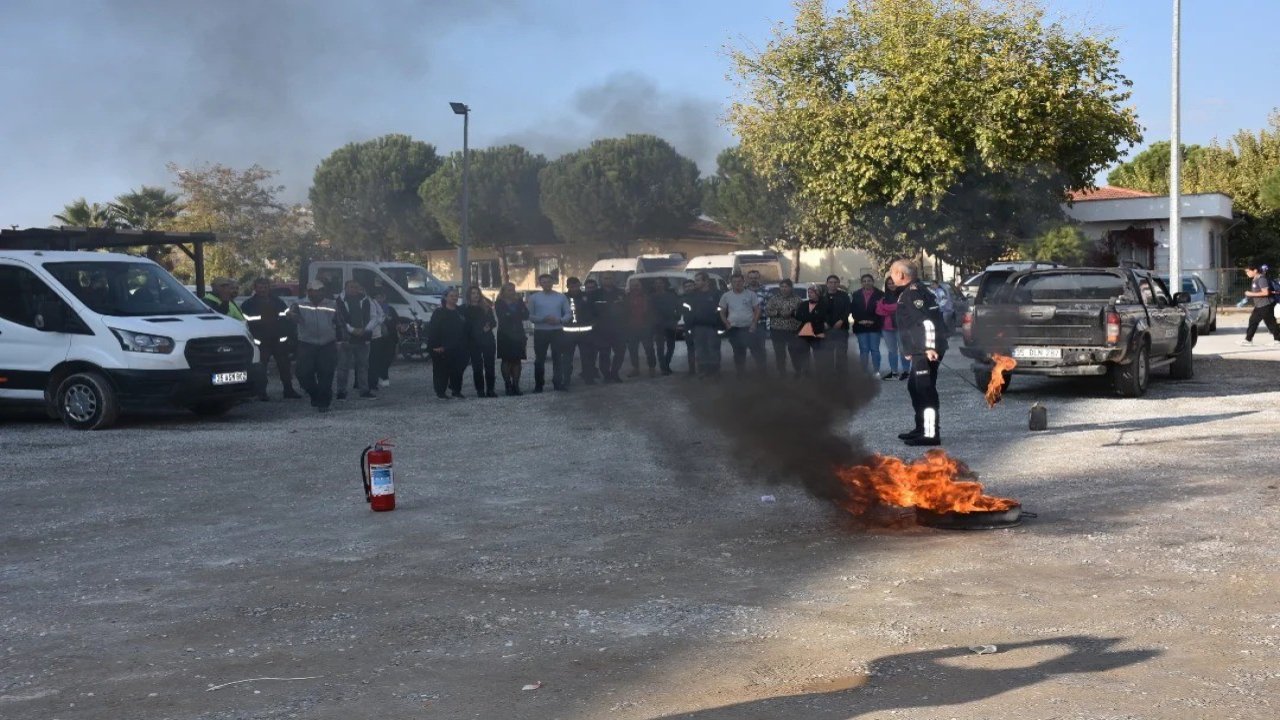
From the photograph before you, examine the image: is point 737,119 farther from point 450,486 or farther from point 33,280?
point 450,486

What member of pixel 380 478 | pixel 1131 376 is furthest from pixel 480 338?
pixel 380 478

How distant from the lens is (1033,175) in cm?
3738

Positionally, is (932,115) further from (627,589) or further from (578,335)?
(627,589)

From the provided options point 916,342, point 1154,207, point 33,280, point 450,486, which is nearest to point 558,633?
point 450,486

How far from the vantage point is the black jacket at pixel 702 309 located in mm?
19578

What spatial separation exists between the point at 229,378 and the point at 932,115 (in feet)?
78.6

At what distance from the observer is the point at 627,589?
7066mm

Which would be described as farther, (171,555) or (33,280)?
(33,280)

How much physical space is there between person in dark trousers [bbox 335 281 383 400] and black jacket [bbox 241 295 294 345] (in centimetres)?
86

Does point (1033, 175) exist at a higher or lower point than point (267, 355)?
higher

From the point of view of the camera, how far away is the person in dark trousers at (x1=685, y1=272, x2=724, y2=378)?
19.2 meters

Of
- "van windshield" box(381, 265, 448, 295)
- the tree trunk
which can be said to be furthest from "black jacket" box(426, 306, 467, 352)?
the tree trunk

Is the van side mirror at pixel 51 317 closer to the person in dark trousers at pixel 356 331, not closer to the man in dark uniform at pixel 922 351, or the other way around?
the person in dark trousers at pixel 356 331

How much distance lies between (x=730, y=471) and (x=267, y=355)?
9.80 m
